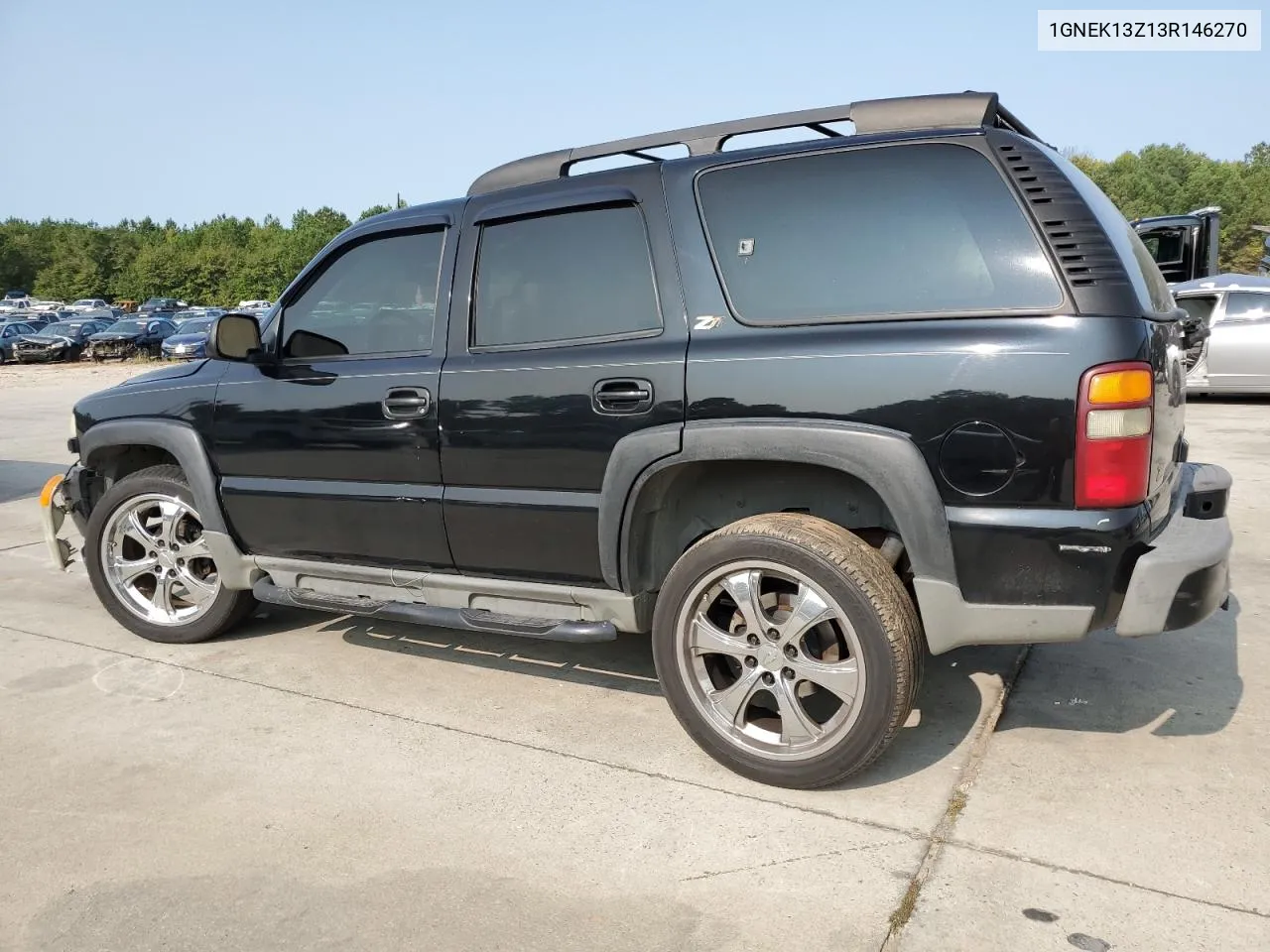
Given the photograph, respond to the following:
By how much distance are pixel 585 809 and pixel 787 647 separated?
0.80 metres

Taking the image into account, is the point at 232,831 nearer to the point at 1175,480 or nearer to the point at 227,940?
the point at 227,940

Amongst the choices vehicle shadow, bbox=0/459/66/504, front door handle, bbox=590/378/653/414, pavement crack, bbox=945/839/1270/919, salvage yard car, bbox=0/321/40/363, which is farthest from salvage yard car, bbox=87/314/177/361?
pavement crack, bbox=945/839/1270/919

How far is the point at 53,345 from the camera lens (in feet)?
106

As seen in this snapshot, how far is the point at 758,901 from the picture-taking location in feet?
8.51

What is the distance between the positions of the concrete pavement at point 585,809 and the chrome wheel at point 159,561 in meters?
0.25

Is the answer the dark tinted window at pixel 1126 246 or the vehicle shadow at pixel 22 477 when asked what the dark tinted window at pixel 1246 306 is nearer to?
the dark tinted window at pixel 1126 246

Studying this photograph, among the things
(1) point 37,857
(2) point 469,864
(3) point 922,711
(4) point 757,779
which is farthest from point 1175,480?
(1) point 37,857

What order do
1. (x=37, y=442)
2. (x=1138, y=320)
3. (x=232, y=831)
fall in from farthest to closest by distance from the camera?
(x=37, y=442) < (x=232, y=831) < (x=1138, y=320)

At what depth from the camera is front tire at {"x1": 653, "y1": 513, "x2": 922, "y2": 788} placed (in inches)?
118

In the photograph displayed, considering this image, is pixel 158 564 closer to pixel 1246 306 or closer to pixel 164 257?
pixel 1246 306

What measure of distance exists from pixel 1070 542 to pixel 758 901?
1.28 meters

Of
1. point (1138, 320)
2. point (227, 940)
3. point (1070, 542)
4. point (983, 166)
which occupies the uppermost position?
point (983, 166)

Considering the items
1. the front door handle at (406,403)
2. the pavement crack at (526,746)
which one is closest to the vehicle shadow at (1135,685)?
the pavement crack at (526,746)

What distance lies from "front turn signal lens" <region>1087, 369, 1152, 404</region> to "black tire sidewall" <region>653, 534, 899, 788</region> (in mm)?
845
